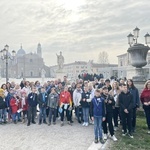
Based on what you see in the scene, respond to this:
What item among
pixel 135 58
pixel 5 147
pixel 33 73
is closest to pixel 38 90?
pixel 5 147

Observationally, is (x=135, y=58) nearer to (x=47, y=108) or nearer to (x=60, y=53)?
(x=47, y=108)

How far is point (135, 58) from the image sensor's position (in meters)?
12.6

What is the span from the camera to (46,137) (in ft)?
25.9

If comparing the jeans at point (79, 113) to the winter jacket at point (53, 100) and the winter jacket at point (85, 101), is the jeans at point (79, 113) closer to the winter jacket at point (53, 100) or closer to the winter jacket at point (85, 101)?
the winter jacket at point (85, 101)

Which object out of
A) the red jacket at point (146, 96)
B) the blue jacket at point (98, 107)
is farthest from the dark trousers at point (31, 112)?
the red jacket at point (146, 96)

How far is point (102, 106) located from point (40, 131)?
2.90 metres

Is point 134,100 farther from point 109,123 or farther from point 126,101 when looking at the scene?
point 109,123

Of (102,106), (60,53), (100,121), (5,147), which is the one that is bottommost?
(5,147)

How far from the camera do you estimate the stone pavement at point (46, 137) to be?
22.8ft

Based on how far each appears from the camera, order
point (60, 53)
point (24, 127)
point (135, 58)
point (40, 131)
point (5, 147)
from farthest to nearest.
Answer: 1. point (60, 53)
2. point (135, 58)
3. point (24, 127)
4. point (40, 131)
5. point (5, 147)

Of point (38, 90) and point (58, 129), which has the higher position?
point (38, 90)

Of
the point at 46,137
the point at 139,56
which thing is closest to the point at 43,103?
the point at 46,137

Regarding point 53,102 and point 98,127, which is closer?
point 98,127

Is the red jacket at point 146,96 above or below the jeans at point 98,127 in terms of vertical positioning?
above
